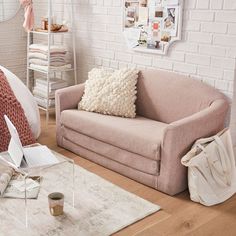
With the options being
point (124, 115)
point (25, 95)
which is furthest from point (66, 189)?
point (25, 95)

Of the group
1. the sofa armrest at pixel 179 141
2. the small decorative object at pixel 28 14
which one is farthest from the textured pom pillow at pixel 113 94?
the small decorative object at pixel 28 14

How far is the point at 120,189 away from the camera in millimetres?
2855

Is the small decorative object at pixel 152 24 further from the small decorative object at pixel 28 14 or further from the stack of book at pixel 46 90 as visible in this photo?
the small decorative object at pixel 28 14

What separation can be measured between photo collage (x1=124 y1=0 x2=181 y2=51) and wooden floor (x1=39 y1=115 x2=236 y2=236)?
1310 millimetres

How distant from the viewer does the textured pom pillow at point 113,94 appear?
3.41 metres

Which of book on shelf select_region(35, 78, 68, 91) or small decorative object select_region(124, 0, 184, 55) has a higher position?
small decorative object select_region(124, 0, 184, 55)

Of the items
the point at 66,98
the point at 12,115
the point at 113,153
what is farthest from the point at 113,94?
the point at 12,115

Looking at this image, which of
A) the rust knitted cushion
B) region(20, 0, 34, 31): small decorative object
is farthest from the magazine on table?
region(20, 0, 34, 31): small decorative object

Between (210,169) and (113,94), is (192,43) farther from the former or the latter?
(210,169)

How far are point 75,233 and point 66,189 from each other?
0.46 metres

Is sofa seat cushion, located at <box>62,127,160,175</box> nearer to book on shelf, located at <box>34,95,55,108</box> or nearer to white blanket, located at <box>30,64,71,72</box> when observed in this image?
book on shelf, located at <box>34,95,55,108</box>

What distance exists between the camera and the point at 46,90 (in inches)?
171

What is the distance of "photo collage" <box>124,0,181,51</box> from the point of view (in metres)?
3.36

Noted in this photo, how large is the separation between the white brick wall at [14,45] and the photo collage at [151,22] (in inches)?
76.0
